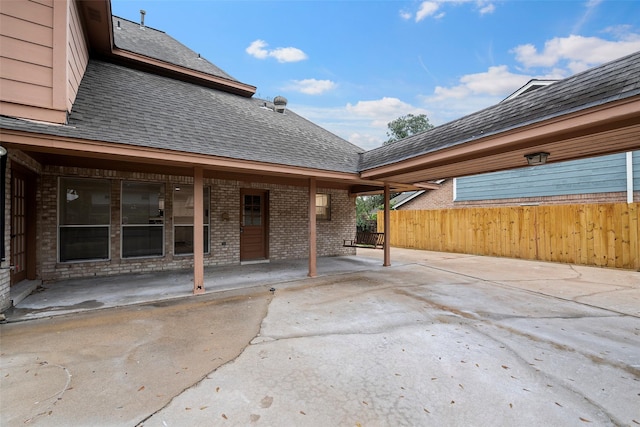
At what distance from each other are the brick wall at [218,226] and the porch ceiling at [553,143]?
12.5ft

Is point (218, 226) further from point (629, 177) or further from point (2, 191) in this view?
point (629, 177)

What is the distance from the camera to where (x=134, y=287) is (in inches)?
216

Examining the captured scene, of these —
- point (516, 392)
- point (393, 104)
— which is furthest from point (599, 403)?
point (393, 104)

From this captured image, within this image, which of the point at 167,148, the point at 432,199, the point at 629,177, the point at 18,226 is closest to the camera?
the point at 167,148

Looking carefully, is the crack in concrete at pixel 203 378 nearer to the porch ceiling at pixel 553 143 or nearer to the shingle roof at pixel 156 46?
the porch ceiling at pixel 553 143

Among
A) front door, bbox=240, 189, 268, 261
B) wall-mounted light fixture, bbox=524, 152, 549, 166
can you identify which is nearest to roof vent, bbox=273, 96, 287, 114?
front door, bbox=240, 189, 268, 261

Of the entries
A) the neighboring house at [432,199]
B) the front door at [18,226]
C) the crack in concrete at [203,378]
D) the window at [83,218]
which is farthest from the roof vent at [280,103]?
the neighboring house at [432,199]

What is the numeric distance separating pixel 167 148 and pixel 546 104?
551 centimetres

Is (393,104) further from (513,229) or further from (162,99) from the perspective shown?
(162,99)

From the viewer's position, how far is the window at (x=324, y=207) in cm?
1016

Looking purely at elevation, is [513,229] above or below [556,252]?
above

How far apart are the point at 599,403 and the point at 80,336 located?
5.24 m

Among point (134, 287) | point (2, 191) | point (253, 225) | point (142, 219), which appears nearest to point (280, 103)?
point (253, 225)

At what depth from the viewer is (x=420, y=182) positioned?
838 cm
